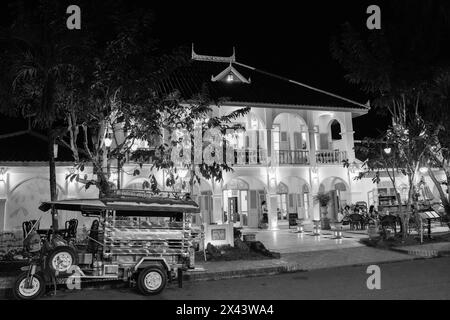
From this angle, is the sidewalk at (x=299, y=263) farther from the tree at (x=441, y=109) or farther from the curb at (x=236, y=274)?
the tree at (x=441, y=109)

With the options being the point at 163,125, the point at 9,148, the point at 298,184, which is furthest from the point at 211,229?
the point at 298,184

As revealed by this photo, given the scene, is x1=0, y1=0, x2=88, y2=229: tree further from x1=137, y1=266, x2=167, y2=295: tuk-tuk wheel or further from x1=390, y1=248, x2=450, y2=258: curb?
x1=390, y1=248, x2=450, y2=258: curb

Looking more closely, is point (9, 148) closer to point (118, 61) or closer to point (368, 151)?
point (118, 61)

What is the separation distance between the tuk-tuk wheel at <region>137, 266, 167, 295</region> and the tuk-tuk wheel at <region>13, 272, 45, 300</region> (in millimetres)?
1785

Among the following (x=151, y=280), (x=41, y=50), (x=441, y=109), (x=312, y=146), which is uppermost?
(x=41, y=50)

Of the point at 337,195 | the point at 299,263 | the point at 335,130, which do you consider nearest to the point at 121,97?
the point at 299,263

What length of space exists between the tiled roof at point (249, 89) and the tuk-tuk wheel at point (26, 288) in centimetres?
1307

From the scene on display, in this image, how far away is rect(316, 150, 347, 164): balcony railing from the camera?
2202 centimetres

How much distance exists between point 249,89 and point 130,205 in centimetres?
1472

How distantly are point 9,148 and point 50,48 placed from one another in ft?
32.6

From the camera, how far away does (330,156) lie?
22188 mm

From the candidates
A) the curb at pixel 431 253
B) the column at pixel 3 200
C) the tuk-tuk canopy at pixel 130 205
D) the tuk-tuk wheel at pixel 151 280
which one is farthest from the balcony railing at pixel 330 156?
the tuk-tuk wheel at pixel 151 280

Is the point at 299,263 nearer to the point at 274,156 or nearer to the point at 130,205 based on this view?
the point at 130,205

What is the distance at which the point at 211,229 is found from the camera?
12.6m
